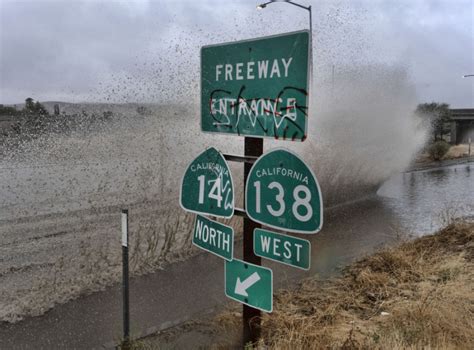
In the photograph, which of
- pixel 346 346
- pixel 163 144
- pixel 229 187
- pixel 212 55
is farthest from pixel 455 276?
pixel 163 144

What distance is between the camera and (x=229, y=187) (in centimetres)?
336

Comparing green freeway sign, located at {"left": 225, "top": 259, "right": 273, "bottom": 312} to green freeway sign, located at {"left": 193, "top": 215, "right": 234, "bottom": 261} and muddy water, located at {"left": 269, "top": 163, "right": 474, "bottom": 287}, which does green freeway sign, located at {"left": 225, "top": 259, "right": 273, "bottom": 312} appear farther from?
muddy water, located at {"left": 269, "top": 163, "right": 474, "bottom": 287}

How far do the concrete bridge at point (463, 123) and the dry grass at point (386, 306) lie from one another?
53453 millimetres

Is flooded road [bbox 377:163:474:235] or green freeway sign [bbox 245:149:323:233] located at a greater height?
green freeway sign [bbox 245:149:323:233]

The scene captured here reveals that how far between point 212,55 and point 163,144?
6229 millimetres

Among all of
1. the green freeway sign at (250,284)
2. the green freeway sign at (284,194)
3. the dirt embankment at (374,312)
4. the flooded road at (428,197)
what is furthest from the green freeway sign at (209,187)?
the flooded road at (428,197)

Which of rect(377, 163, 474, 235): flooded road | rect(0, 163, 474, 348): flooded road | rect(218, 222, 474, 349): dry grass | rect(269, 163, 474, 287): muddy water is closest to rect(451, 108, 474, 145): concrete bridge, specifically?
rect(377, 163, 474, 235): flooded road

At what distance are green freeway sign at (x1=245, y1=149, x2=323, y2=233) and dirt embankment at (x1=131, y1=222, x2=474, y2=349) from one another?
3.53 ft

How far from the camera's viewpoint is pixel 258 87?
3117mm

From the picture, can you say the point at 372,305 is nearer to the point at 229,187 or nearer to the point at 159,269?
the point at 229,187

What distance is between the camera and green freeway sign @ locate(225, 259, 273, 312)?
319cm

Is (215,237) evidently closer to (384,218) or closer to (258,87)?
(258,87)

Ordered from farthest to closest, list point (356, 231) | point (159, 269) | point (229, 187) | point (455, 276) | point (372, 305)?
point (356, 231) < point (159, 269) < point (455, 276) < point (372, 305) < point (229, 187)

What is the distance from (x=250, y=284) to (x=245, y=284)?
50mm
